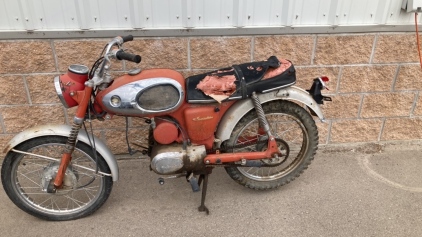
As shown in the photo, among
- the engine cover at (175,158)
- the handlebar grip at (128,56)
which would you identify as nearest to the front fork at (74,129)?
the handlebar grip at (128,56)

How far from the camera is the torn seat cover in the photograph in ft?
8.68

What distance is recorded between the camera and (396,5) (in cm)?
322

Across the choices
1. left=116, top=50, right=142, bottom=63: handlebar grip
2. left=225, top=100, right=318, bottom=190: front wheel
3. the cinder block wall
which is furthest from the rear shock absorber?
left=116, top=50, right=142, bottom=63: handlebar grip

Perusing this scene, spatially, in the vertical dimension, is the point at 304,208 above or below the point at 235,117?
below

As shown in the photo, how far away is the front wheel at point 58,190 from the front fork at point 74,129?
73mm

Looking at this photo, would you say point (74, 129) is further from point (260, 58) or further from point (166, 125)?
point (260, 58)

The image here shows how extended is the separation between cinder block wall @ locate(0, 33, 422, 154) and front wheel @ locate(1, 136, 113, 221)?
49cm

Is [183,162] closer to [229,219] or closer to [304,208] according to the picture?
[229,219]

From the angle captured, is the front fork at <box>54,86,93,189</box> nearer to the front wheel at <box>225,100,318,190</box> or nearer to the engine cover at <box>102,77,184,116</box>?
the engine cover at <box>102,77,184,116</box>

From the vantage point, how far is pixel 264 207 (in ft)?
10.0

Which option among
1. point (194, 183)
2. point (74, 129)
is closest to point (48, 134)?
point (74, 129)

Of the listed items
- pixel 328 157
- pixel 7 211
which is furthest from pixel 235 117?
pixel 7 211

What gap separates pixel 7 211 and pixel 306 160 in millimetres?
2493

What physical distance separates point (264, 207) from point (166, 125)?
3.54 feet
